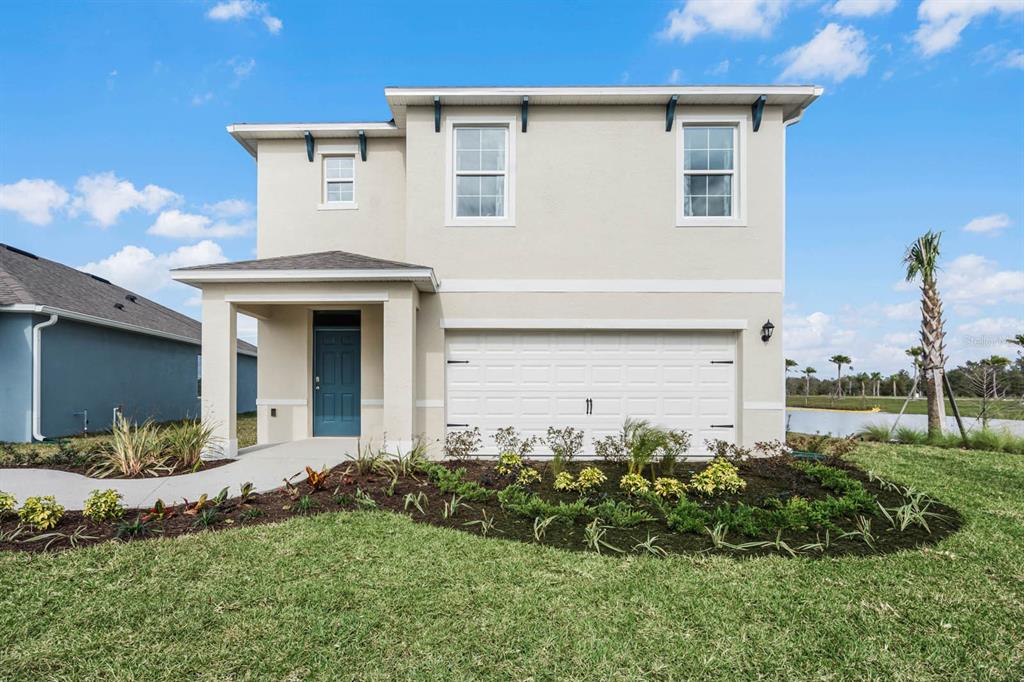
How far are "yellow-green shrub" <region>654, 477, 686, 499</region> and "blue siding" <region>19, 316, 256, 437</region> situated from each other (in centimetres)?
1371

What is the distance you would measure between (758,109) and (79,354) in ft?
54.2

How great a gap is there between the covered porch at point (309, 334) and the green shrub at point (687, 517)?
14.1 feet

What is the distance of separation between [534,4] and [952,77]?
8525 millimetres

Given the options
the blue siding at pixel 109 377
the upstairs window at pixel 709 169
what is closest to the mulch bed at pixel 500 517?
the upstairs window at pixel 709 169

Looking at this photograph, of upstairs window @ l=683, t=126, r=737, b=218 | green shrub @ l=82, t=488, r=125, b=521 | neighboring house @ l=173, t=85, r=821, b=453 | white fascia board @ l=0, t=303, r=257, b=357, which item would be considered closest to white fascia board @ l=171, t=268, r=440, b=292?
neighboring house @ l=173, t=85, r=821, b=453

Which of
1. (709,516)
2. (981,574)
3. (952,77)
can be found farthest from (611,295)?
(952,77)

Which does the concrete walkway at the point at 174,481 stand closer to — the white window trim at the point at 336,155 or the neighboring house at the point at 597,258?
the neighboring house at the point at 597,258

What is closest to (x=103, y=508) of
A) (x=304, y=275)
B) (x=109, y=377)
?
(x=304, y=275)

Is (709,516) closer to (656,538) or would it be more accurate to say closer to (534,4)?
(656,538)

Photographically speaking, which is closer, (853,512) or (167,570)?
(167,570)

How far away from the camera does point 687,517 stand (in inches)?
198

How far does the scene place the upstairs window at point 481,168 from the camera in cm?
887

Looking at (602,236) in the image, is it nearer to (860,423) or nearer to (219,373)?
(219,373)

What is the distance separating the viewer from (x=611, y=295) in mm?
8727
